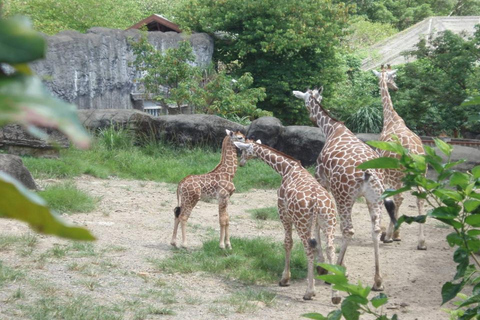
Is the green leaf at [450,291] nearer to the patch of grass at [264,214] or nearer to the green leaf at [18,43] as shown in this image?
the green leaf at [18,43]

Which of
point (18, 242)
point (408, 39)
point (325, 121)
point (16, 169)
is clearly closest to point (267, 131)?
point (325, 121)

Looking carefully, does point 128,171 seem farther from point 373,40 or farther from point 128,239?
point 373,40

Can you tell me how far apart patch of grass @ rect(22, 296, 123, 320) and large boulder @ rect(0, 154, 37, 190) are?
12.0 ft

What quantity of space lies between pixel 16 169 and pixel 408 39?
60.5ft

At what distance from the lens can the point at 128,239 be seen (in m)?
7.53

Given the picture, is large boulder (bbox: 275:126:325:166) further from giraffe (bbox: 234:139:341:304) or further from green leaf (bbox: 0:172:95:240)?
green leaf (bbox: 0:172:95:240)

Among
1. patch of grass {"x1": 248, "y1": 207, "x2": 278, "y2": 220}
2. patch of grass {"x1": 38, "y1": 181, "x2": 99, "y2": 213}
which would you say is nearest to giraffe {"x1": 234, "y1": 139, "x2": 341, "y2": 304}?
patch of grass {"x1": 248, "y1": 207, "x2": 278, "y2": 220}

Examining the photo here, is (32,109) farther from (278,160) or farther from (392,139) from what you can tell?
(392,139)

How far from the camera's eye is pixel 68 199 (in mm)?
8523

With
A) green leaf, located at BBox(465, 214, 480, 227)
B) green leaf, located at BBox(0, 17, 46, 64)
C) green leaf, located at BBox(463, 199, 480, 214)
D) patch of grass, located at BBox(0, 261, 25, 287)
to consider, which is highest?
green leaf, located at BBox(0, 17, 46, 64)

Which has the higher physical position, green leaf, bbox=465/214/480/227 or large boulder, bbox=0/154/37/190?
green leaf, bbox=465/214/480/227

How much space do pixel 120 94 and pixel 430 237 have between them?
8.95 metres

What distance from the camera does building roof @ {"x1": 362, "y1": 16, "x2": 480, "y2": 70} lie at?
2272cm

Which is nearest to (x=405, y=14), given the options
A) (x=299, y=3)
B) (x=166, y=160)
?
(x=299, y=3)
